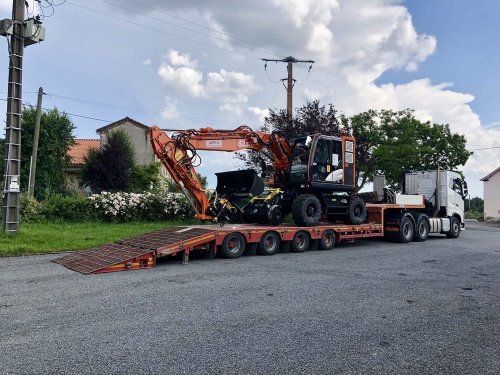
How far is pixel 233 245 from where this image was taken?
11.7 meters

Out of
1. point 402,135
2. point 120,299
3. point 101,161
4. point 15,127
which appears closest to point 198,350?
point 120,299

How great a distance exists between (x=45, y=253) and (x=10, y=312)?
6336 mm

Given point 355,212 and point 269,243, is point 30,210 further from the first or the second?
point 355,212

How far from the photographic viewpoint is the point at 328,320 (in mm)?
6074

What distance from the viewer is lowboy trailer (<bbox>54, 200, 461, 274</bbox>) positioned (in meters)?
9.95

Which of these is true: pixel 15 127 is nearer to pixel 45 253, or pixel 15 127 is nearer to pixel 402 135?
pixel 45 253

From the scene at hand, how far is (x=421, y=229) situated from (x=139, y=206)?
1183cm

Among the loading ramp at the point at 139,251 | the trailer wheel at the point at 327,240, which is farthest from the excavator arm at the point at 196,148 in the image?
the trailer wheel at the point at 327,240

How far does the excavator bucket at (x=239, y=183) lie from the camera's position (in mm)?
13547

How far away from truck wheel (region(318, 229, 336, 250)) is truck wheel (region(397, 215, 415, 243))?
3749 mm

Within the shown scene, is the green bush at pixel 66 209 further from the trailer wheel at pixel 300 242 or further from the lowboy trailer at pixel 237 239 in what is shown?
the trailer wheel at pixel 300 242

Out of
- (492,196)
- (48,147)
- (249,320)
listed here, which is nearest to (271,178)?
(249,320)

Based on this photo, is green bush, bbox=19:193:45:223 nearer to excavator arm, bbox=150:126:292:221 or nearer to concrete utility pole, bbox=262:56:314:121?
excavator arm, bbox=150:126:292:221

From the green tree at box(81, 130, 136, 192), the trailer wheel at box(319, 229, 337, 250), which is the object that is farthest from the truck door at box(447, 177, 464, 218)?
the green tree at box(81, 130, 136, 192)
